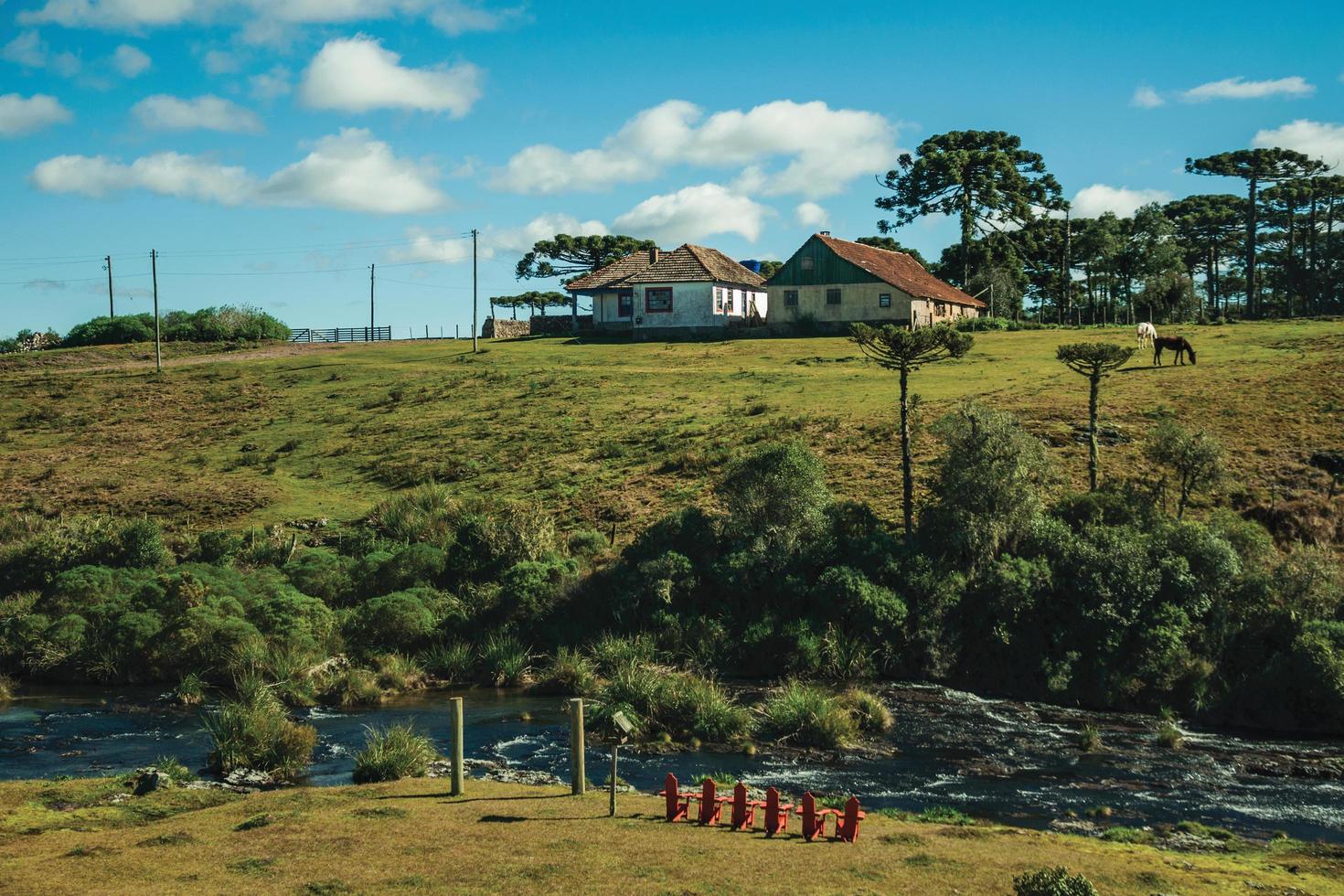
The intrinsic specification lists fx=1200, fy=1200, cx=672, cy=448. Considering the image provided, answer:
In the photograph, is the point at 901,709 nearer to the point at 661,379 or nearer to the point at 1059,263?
the point at 661,379

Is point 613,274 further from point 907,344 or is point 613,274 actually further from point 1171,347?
point 907,344

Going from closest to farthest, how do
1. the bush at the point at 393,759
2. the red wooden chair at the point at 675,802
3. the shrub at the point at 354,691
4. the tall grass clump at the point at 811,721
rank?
1. the red wooden chair at the point at 675,802
2. the bush at the point at 393,759
3. the tall grass clump at the point at 811,721
4. the shrub at the point at 354,691

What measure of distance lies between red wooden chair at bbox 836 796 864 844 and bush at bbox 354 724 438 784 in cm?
895

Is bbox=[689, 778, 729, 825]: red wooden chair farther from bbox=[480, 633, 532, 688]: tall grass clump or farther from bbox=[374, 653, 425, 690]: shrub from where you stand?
bbox=[374, 653, 425, 690]: shrub

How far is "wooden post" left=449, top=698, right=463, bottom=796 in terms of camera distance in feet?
71.3

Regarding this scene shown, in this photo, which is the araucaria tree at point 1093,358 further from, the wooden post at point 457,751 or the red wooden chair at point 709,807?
the wooden post at point 457,751

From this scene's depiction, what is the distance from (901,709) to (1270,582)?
11057 mm

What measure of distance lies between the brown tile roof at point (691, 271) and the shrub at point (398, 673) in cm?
5505

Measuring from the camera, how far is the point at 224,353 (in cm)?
8775

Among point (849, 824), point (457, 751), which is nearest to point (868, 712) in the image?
point (849, 824)

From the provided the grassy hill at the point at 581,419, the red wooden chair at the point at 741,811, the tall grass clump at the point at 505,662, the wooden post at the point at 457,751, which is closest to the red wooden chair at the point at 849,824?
the red wooden chair at the point at 741,811

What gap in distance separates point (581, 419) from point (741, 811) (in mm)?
39995

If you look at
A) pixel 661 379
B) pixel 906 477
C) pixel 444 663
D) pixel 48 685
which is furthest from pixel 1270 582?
pixel 661 379

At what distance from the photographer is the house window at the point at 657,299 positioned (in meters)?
87.1
